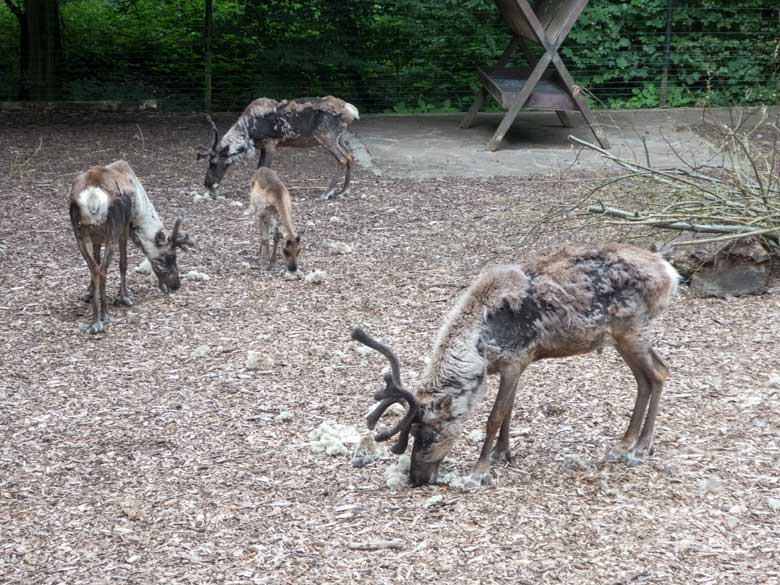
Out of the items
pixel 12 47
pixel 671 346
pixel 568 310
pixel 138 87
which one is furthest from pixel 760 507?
pixel 12 47

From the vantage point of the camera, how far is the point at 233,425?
19.1 feet

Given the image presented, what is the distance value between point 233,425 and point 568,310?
2151 mm

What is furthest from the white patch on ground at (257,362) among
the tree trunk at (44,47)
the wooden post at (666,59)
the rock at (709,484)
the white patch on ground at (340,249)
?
the wooden post at (666,59)

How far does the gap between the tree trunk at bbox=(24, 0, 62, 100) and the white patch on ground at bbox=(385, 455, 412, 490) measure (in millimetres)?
12859

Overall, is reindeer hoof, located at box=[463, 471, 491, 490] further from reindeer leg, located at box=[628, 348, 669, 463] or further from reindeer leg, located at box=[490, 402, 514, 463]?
reindeer leg, located at box=[628, 348, 669, 463]

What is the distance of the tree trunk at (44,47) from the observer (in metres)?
15.6

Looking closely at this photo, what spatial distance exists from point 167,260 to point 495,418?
416 cm

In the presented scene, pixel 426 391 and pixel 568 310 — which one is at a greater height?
pixel 568 310

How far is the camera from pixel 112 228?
24.8 ft

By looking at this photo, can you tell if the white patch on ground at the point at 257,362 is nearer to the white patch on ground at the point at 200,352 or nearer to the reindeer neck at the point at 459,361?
the white patch on ground at the point at 200,352

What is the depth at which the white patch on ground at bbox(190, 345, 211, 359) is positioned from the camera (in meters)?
6.91

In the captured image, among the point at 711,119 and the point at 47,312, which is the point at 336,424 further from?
the point at 711,119

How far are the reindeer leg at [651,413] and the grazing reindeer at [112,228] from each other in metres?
4.14

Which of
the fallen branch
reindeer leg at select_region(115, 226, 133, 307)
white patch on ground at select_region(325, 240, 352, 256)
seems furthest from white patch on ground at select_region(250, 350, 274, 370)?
white patch on ground at select_region(325, 240, 352, 256)
